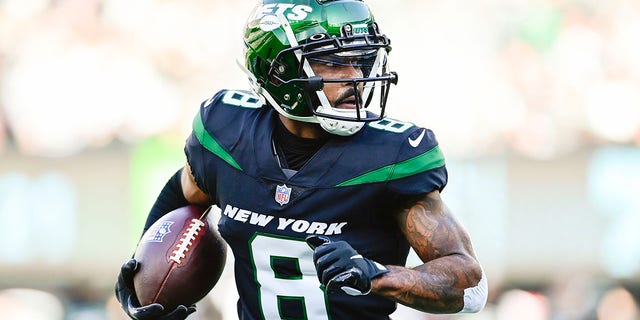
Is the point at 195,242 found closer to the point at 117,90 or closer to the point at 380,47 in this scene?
the point at 380,47

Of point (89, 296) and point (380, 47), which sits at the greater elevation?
point (380, 47)

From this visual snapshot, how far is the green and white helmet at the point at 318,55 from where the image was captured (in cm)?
285

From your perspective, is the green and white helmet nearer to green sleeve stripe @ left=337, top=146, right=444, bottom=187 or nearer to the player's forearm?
green sleeve stripe @ left=337, top=146, right=444, bottom=187

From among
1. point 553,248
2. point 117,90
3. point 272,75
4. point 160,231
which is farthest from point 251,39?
point 553,248

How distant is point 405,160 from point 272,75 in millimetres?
439

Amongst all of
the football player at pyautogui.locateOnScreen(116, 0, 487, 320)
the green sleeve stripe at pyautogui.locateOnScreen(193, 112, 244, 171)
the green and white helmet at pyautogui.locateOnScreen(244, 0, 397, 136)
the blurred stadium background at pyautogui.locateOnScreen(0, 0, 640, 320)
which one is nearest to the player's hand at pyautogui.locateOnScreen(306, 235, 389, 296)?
the football player at pyautogui.locateOnScreen(116, 0, 487, 320)

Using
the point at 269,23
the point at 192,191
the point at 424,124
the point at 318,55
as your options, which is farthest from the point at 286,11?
the point at 424,124

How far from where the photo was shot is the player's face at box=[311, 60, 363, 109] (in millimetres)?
2875

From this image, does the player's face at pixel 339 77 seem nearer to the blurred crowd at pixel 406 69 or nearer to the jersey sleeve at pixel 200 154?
the jersey sleeve at pixel 200 154

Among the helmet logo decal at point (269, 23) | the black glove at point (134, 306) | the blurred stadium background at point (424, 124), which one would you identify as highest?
the helmet logo decal at point (269, 23)

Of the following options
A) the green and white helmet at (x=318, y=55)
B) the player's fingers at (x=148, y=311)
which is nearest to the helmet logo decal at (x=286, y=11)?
the green and white helmet at (x=318, y=55)

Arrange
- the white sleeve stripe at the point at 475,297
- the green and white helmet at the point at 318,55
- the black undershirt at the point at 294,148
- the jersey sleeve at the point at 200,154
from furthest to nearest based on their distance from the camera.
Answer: the jersey sleeve at the point at 200,154 → the black undershirt at the point at 294,148 → the green and white helmet at the point at 318,55 → the white sleeve stripe at the point at 475,297

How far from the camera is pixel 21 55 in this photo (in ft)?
23.4

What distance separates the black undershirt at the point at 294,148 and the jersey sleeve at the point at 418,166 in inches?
9.4
